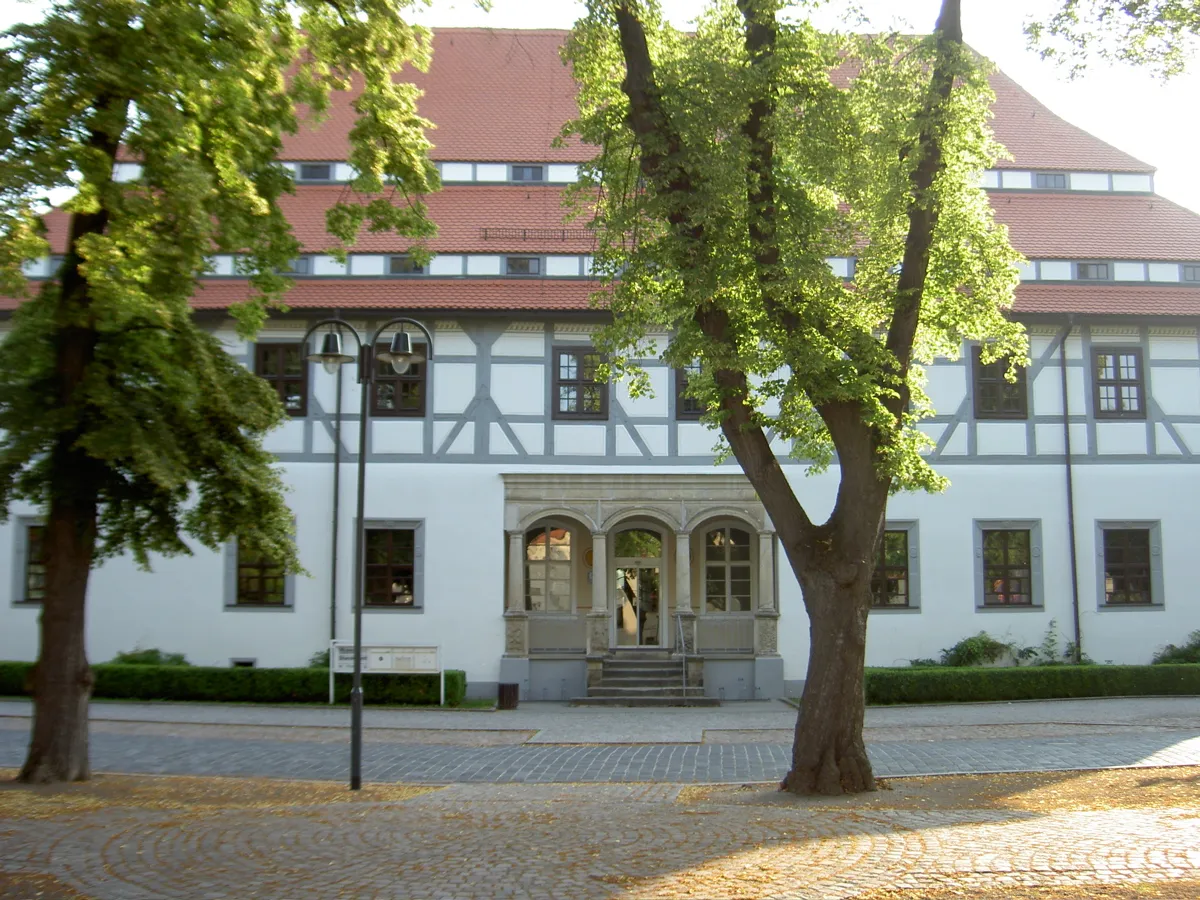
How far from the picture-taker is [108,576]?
22.6 meters

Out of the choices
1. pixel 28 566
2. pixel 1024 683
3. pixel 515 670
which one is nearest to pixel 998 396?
pixel 1024 683

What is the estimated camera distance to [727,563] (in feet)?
79.0

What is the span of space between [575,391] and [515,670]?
5.58m

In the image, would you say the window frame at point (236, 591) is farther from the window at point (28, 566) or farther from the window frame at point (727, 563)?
the window frame at point (727, 563)

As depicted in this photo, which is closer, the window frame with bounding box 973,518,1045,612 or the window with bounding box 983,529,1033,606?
the window frame with bounding box 973,518,1045,612

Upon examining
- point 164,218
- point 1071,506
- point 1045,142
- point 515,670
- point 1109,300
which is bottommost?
point 515,670

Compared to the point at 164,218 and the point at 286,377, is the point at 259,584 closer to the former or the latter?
the point at 286,377

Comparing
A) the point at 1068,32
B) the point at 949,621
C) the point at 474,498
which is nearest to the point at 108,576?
the point at 474,498

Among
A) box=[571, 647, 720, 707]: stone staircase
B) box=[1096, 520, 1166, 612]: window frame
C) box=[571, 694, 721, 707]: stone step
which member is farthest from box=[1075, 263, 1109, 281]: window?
box=[571, 694, 721, 707]: stone step

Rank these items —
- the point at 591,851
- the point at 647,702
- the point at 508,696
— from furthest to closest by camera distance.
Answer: the point at 647,702
the point at 508,696
the point at 591,851

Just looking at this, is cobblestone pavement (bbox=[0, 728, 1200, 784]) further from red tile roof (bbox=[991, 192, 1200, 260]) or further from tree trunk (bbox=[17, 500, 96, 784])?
red tile roof (bbox=[991, 192, 1200, 260])

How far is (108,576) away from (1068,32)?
19.2m

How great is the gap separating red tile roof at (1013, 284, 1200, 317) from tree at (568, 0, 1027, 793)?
12442 millimetres

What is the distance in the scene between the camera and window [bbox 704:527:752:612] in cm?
2398
